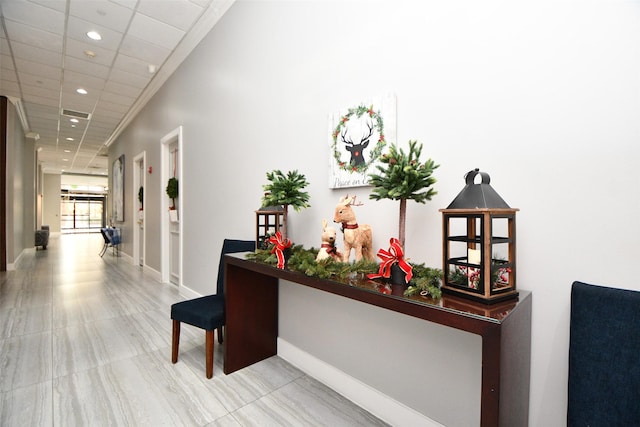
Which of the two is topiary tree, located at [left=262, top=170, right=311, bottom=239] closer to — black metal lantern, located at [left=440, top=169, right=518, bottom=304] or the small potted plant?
black metal lantern, located at [left=440, top=169, right=518, bottom=304]

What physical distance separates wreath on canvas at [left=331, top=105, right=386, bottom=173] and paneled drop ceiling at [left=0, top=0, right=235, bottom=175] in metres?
2.37

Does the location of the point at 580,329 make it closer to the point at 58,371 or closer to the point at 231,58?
the point at 58,371

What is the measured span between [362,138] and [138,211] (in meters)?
6.24

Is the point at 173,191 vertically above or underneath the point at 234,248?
above

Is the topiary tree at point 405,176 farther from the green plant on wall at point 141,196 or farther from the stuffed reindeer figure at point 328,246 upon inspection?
the green plant on wall at point 141,196

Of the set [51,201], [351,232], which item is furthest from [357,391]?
[51,201]

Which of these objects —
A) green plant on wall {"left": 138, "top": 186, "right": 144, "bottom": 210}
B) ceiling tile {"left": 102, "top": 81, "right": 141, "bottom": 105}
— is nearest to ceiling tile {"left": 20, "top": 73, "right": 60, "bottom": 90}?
ceiling tile {"left": 102, "top": 81, "right": 141, "bottom": 105}

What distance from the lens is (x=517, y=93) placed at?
121 centimetres

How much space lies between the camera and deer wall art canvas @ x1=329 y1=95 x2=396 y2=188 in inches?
64.7

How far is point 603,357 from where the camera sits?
962 mm

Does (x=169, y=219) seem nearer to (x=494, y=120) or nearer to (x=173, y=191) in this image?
(x=173, y=191)

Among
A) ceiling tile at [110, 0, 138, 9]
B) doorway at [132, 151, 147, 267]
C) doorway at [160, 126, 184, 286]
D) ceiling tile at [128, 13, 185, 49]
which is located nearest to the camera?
ceiling tile at [110, 0, 138, 9]

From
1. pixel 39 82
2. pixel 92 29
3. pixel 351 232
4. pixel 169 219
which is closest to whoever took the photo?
pixel 351 232

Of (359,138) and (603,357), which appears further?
(359,138)
